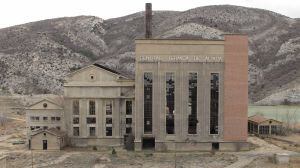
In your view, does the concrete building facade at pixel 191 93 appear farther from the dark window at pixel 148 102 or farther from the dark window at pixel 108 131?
the dark window at pixel 108 131

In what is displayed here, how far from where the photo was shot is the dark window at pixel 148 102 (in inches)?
2665

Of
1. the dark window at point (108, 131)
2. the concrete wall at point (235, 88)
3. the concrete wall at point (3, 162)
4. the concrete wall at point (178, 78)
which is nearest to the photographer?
the concrete wall at point (3, 162)

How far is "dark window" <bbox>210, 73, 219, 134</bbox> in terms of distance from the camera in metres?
67.5

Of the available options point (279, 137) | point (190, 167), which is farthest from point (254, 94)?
point (190, 167)

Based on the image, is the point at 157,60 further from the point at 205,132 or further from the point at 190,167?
the point at 190,167

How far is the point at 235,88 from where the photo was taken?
67.7 m

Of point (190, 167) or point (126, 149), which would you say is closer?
point (190, 167)

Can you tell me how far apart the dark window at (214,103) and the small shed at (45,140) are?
68.9ft

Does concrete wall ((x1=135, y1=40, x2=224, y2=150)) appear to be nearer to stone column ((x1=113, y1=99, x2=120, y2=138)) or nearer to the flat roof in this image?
the flat roof

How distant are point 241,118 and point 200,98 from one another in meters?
6.19

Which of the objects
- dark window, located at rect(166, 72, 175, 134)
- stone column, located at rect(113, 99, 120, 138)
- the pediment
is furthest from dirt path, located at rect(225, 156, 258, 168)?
the pediment

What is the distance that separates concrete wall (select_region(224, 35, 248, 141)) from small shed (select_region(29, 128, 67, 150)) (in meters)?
22.9

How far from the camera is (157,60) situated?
67.4m

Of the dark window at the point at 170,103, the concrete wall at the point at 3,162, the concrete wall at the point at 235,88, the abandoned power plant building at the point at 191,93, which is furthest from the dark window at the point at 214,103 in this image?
the concrete wall at the point at 3,162
